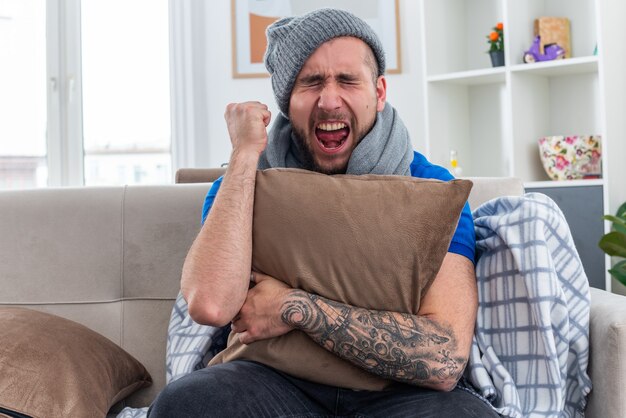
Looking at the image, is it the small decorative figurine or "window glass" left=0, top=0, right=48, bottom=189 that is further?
"window glass" left=0, top=0, right=48, bottom=189

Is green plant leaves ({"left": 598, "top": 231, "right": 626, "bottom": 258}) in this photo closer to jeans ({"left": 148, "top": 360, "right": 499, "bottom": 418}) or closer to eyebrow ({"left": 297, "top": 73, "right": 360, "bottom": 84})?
eyebrow ({"left": 297, "top": 73, "right": 360, "bottom": 84})

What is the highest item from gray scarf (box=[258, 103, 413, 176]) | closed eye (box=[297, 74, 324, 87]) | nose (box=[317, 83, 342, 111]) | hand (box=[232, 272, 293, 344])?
closed eye (box=[297, 74, 324, 87])

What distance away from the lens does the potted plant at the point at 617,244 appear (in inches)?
112

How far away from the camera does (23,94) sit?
13.4 ft

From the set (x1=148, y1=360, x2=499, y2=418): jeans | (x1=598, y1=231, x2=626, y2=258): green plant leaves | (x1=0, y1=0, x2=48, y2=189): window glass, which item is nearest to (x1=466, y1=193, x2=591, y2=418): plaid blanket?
(x1=148, y1=360, x2=499, y2=418): jeans

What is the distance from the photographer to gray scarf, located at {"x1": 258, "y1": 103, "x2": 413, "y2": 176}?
5.35 feet

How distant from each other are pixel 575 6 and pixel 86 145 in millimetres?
2532

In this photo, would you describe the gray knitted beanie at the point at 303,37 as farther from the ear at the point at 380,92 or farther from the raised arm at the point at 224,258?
the raised arm at the point at 224,258

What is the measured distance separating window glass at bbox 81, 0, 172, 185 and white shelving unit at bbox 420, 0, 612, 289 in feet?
4.68

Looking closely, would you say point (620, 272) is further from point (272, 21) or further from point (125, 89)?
A: point (125, 89)

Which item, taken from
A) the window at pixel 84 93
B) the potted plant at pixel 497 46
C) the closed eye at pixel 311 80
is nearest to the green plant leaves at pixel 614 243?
the potted plant at pixel 497 46

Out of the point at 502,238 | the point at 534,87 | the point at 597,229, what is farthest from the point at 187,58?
the point at 502,238

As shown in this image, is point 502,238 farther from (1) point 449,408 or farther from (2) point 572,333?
(1) point 449,408

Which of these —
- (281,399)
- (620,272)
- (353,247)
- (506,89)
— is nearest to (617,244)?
(620,272)
